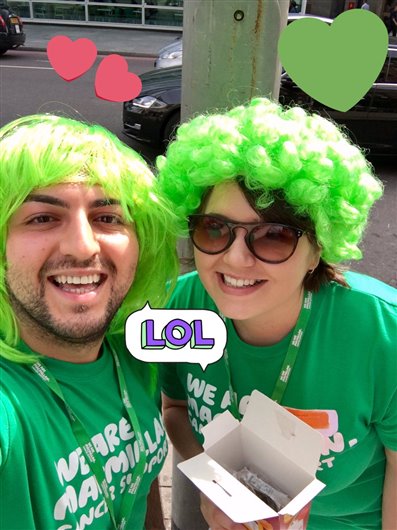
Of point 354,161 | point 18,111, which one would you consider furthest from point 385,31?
point 18,111

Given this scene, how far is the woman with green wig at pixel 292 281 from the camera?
1.42 meters

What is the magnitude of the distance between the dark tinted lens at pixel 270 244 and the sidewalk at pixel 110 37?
1482 cm

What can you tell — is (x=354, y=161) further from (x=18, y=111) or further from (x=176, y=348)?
(x=18, y=111)

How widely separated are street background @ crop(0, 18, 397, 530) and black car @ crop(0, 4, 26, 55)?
478mm

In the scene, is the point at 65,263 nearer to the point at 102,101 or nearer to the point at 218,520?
the point at 218,520

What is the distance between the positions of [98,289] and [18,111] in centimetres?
902

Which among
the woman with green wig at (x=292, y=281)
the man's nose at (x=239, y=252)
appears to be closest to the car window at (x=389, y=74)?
the woman with green wig at (x=292, y=281)

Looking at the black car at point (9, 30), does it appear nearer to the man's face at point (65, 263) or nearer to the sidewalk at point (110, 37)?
the sidewalk at point (110, 37)

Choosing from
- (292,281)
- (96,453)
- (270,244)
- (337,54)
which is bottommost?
(96,453)

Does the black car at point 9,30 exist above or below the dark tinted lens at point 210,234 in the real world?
below

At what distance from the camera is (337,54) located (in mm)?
1261

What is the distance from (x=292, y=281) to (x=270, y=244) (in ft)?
0.42

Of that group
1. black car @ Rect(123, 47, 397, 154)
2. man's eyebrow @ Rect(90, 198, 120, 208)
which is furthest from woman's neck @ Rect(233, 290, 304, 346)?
black car @ Rect(123, 47, 397, 154)

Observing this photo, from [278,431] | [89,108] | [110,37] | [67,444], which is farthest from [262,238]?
[110,37]
